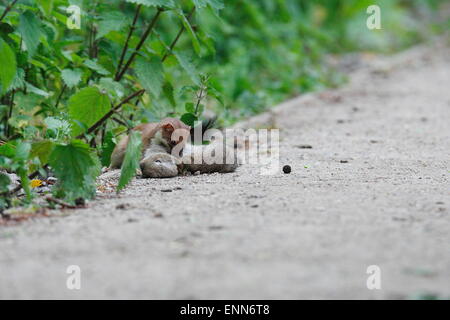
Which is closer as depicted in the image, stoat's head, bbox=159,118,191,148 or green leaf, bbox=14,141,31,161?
green leaf, bbox=14,141,31,161

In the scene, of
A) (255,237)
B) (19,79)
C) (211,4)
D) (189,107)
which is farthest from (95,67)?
(255,237)

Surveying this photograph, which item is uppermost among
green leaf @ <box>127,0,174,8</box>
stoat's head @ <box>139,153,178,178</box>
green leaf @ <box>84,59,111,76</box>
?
green leaf @ <box>127,0,174,8</box>

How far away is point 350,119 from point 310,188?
8.75 feet

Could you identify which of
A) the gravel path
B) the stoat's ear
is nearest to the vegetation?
the stoat's ear

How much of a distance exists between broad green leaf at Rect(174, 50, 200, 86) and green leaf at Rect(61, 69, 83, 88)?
51 centimetres

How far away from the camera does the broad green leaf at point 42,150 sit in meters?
2.82

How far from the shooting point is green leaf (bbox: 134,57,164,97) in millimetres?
3309

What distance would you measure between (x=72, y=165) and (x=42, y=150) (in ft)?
0.56

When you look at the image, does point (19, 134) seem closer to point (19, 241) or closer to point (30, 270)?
point (19, 241)

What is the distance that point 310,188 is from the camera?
3062 millimetres

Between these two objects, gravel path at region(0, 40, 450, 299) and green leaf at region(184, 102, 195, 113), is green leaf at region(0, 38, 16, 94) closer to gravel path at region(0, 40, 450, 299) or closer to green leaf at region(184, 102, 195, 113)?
gravel path at region(0, 40, 450, 299)

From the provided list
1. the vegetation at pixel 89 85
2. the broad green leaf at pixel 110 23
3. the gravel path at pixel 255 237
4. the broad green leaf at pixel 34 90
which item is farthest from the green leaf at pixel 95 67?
the gravel path at pixel 255 237

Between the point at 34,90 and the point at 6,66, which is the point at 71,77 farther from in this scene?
the point at 6,66
